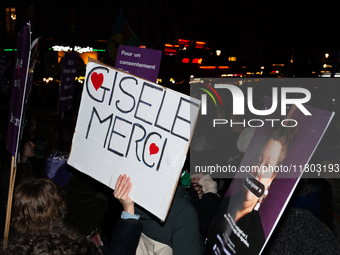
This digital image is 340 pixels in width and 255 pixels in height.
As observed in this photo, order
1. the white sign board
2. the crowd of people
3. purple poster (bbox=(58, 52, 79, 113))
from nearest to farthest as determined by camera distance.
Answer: the crowd of people → the white sign board → purple poster (bbox=(58, 52, 79, 113))

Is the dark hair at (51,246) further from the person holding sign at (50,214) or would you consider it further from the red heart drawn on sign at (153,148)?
the red heart drawn on sign at (153,148)

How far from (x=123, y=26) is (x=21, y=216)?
4.62 metres

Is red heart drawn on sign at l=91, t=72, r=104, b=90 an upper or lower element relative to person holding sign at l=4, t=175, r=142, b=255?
upper

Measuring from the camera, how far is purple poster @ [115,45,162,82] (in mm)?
3750

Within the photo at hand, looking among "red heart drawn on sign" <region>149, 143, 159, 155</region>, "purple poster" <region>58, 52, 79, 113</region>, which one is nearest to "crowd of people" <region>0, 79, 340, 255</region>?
"red heart drawn on sign" <region>149, 143, 159, 155</region>

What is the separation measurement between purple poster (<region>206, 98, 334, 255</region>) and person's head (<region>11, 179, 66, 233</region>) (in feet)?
3.89

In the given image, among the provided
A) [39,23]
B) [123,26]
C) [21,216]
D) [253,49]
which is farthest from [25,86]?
[253,49]

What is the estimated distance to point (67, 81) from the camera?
5906mm

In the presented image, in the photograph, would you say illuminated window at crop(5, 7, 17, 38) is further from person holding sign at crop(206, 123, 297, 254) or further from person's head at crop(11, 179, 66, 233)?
person holding sign at crop(206, 123, 297, 254)

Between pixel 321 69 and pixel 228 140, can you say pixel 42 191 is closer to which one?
pixel 228 140

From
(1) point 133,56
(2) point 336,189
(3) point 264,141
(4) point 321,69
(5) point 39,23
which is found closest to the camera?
(3) point 264,141

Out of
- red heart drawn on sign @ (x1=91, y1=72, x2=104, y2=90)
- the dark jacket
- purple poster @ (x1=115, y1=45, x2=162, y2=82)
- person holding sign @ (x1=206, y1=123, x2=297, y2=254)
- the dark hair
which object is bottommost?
the dark jacket

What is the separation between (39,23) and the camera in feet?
80.8

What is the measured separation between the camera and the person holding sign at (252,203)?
5.21 ft
